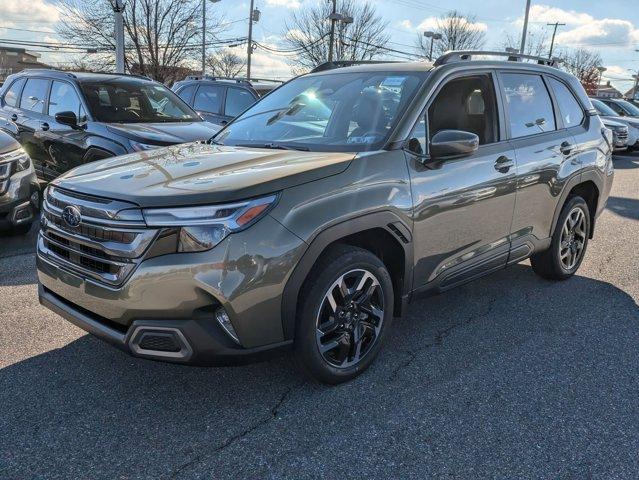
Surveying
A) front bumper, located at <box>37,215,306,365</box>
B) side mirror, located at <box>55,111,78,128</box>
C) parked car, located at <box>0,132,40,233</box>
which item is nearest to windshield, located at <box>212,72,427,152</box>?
front bumper, located at <box>37,215,306,365</box>

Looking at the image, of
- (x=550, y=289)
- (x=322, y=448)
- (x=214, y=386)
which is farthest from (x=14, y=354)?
(x=550, y=289)

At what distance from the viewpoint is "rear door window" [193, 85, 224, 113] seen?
11031 millimetres

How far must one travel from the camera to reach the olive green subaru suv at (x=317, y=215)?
8.33 feet

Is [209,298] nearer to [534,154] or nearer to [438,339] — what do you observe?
[438,339]

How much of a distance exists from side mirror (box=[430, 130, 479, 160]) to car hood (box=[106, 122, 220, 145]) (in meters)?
3.53

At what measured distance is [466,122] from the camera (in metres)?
3.88

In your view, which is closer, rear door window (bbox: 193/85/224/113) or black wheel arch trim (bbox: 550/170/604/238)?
black wheel arch trim (bbox: 550/170/604/238)

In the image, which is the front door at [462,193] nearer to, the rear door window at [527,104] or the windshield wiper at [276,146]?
the rear door window at [527,104]

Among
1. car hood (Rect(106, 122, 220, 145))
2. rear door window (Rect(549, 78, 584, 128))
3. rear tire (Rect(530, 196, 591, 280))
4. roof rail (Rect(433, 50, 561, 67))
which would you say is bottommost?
rear tire (Rect(530, 196, 591, 280))

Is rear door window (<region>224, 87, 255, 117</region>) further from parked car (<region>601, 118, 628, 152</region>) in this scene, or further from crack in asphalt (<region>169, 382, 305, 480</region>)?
parked car (<region>601, 118, 628, 152</region>)

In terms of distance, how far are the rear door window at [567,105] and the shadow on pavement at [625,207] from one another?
12.5 feet

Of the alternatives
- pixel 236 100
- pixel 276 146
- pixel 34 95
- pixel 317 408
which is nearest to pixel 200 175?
pixel 276 146

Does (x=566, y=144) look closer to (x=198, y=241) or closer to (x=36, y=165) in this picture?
(x=198, y=241)

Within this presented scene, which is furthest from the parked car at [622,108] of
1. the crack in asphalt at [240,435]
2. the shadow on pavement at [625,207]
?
the crack in asphalt at [240,435]
